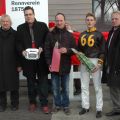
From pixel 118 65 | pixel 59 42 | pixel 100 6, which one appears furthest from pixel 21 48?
pixel 100 6

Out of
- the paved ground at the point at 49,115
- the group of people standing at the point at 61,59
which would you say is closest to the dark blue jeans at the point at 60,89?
the group of people standing at the point at 61,59

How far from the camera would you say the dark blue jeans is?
26.3ft

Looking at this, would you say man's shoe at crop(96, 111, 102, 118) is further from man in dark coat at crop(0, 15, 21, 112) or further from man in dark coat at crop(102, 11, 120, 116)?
man in dark coat at crop(0, 15, 21, 112)

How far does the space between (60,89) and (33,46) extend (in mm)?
943

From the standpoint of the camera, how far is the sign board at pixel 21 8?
8938mm

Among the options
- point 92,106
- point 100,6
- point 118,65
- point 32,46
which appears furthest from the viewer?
point 100,6

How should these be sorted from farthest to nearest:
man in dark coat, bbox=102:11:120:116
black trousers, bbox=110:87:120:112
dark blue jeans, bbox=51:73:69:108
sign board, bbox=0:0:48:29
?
sign board, bbox=0:0:48:29, dark blue jeans, bbox=51:73:69:108, black trousers, bbox=110:87:120:112, man in dark coat, bbox=102:11:120:116

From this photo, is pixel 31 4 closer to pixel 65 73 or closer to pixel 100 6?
pixel 65 73

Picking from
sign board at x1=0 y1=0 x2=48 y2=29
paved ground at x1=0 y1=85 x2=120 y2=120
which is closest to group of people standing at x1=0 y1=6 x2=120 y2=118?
paved ground at x1=0 y1=85 x2=120 y2=120

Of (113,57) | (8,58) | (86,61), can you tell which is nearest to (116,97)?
(113,57)

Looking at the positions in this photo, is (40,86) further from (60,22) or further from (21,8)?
(21,8)

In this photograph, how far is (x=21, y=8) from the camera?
898 cm

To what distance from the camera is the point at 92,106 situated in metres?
8.67

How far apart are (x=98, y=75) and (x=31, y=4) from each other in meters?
2.25
